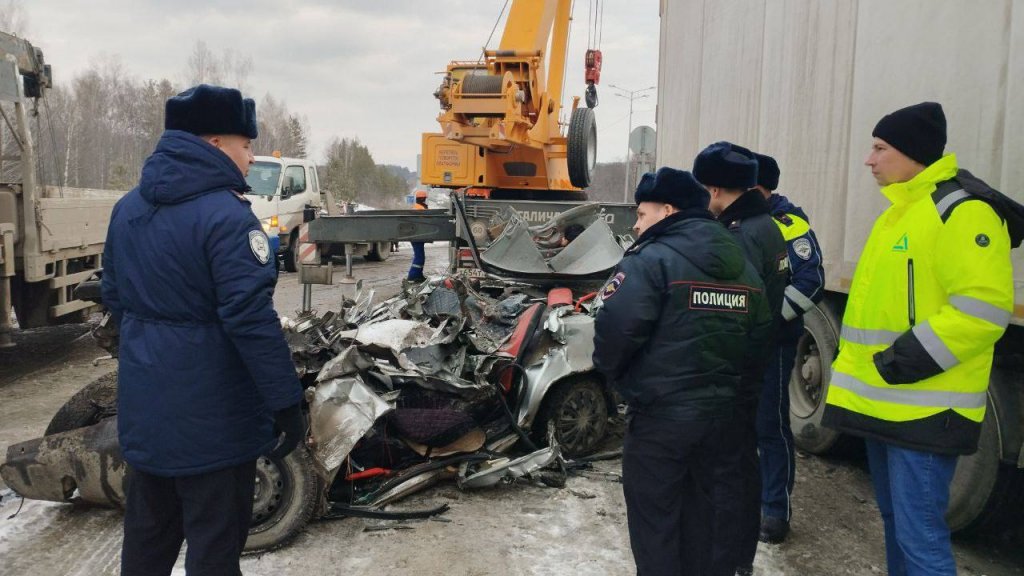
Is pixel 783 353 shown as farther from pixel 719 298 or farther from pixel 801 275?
pixel 719 298

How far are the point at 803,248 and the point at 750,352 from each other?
0.84 m

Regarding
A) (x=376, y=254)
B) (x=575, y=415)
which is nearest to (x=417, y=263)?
(x=575, y=415)

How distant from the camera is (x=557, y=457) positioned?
4.45 metres

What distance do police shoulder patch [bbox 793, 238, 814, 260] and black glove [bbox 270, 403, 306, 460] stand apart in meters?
2.48

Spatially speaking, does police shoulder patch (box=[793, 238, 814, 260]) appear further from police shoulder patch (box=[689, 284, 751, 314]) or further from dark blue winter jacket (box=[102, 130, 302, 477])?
dark blue winter jacket (box=[102, 130, 302, 477])

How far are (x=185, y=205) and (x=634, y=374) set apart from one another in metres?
1.62

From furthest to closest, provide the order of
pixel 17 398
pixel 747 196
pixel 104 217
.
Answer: pixel 104 217 < pixel 17 398 < pixel 747 196

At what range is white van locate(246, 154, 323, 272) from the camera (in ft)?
49.1

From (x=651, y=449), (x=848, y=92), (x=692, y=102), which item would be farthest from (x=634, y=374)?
(x=692, y=102)

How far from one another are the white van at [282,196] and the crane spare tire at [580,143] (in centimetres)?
669

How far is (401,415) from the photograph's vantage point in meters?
4.16

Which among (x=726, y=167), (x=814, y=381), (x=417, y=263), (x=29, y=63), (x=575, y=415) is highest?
(x=29, y=63)

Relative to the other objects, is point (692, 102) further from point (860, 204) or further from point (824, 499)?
point (824, 499)

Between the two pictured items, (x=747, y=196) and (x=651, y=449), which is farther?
(x=747, y=196)
